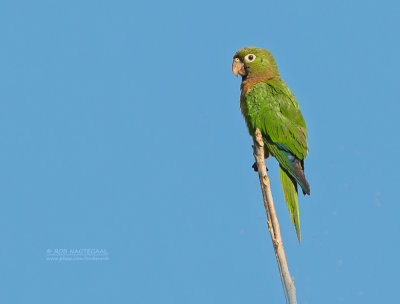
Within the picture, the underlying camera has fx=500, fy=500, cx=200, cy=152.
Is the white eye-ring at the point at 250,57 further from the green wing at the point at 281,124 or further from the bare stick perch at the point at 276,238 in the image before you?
the bare stick perch at the point at 276,238

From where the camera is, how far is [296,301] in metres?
5.12

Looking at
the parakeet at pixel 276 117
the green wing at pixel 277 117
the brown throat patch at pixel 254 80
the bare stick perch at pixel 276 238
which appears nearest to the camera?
the bare stick perch at pixel 276 238

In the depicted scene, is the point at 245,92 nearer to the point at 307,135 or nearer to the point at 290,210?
the point at 307,135

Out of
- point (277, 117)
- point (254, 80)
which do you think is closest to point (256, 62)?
point (254, 80)

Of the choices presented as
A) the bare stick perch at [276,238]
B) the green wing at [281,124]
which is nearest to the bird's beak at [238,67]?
the green wing at [281,124]

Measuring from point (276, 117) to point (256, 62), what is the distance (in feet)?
3.20

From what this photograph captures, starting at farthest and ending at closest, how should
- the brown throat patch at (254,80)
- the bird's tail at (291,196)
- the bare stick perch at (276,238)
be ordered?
1. the brown throat patch at (254,80)
2. the bird's tail at (291,196)
3. the bare stick perch at (276,238)

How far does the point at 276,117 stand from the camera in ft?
22.3

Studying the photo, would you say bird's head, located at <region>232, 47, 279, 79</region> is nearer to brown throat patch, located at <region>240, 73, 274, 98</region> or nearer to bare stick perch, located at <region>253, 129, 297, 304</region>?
brown throat patch, located at <region>240, 73, 274, 98</region>

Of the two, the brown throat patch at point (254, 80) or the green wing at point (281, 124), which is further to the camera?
the brown throat patch at point (254, 80)

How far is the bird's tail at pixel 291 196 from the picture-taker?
6081mm

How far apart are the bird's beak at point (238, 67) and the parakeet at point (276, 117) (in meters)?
0.08

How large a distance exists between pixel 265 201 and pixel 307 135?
Answer: 1.96m

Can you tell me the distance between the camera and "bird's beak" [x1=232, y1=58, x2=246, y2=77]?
291 inches
